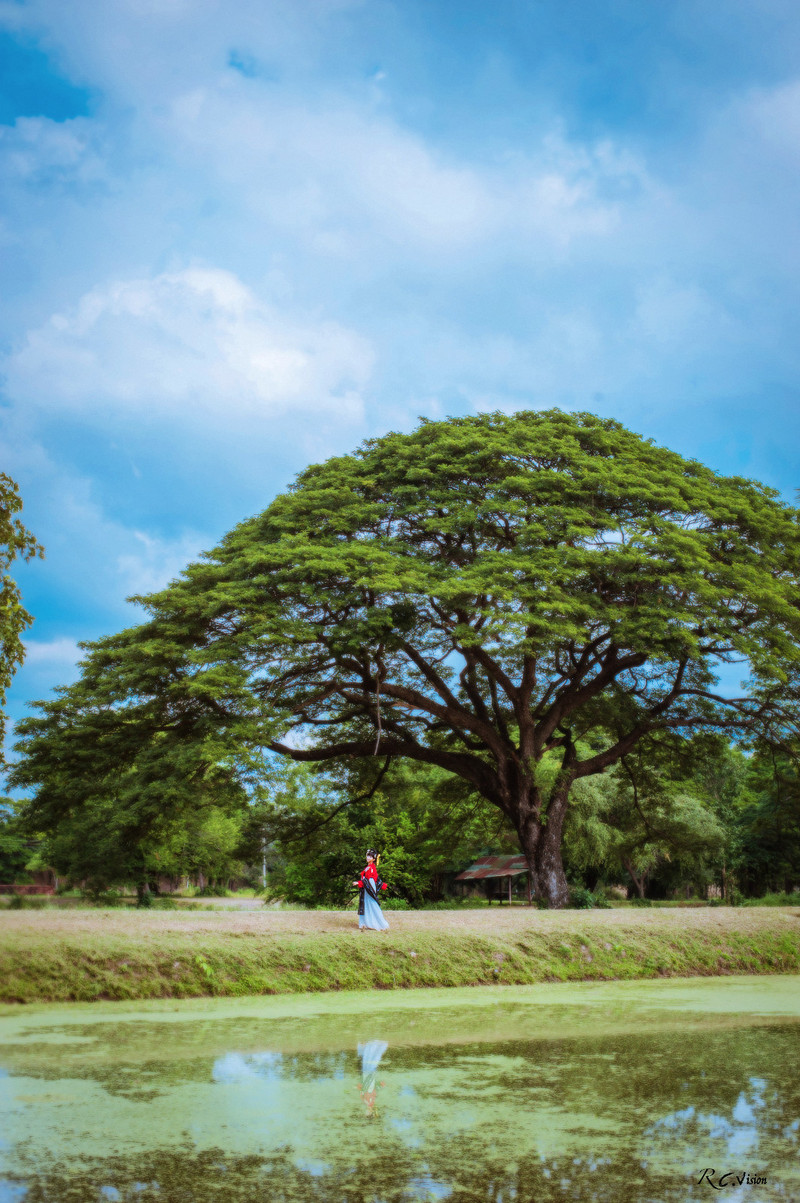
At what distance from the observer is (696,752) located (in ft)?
82.2

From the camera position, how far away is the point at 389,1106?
607cm

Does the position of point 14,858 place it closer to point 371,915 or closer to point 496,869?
point 496,869

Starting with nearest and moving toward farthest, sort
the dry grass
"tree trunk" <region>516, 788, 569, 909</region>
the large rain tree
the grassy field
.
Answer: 1. the grassy field
2. the dry grass
3. the large rain tree
4. "tree trunk" <region>516, 788, 569, 909</region>

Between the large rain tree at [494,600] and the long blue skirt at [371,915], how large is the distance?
452 cm

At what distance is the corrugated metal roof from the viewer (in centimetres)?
4262

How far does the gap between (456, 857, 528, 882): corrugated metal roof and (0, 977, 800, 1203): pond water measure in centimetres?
3317

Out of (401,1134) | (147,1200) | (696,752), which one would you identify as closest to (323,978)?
(401,1134)

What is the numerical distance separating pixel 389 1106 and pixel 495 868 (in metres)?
39.6

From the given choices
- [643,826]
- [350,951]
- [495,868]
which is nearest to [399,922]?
[350,951]

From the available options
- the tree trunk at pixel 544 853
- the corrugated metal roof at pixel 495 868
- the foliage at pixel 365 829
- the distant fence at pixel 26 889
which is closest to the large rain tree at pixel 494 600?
the tree trunk at pixel 544 853

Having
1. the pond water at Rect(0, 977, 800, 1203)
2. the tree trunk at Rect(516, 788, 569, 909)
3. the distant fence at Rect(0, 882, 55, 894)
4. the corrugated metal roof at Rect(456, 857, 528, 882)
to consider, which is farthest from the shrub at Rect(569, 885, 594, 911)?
the distant fence at Rect(0, 882, 55, 894)

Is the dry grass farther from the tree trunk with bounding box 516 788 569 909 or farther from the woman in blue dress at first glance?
the tree trunk with bounding box 516 788 569 909

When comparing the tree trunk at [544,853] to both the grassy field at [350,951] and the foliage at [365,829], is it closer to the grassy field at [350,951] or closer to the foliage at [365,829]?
the grassy field at [350,951]

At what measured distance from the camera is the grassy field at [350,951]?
10.9m
